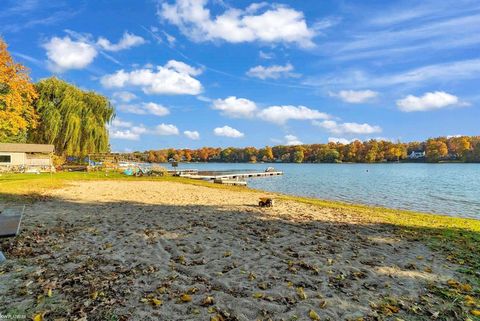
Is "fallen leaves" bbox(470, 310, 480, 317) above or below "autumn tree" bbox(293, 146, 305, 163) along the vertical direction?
below

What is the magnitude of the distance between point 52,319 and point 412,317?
168 inches

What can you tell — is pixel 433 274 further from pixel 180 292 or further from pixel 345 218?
pixel 345 218

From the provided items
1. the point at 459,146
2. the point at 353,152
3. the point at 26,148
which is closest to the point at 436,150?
the point at 459,146

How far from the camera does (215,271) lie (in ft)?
17.5

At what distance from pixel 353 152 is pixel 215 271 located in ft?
440

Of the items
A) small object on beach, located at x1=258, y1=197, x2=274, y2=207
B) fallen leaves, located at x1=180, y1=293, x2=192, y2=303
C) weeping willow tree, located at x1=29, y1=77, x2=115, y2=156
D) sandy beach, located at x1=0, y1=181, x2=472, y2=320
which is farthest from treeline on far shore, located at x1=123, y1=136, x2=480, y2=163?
fallen leaves, located at x1=180, y1=293, x2=192, y2=303

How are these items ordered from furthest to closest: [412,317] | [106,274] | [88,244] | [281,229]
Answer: [281,229] → [88,244] → [106,274] → [412,317]

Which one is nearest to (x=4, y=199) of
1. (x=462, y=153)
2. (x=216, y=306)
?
(x=216, y=306)

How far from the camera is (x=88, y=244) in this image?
270 inches

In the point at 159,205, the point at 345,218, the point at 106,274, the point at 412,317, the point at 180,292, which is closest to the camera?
the point at 412,317

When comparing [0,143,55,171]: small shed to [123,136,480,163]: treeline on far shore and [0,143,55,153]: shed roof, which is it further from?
[123,136,480,163]: treeline on far shore

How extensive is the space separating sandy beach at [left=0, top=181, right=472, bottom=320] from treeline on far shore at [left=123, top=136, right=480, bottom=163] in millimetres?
100256

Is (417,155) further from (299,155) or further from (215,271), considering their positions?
(215,271)

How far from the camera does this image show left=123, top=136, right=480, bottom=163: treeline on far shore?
122250 mm
